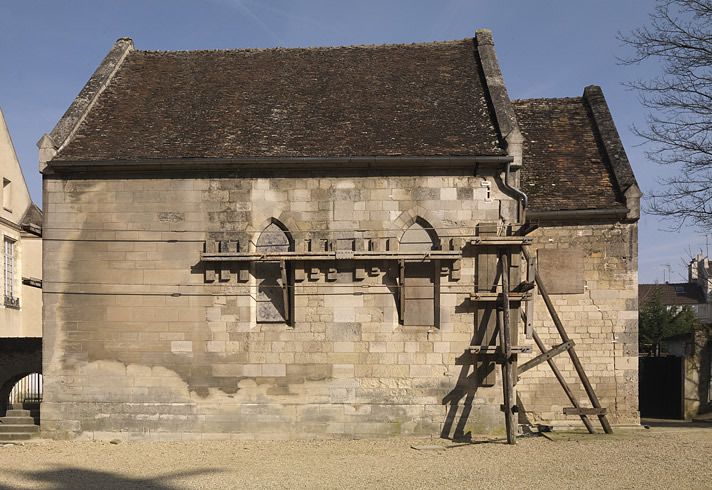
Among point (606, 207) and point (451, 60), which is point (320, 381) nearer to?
point (606, 207)

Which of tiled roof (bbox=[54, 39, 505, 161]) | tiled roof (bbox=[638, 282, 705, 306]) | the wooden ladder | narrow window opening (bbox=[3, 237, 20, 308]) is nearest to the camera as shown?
the wooden ladder

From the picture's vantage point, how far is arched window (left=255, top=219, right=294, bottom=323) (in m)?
14.9

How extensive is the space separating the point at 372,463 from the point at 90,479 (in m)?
4.25

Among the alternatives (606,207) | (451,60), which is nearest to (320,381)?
(606,207)

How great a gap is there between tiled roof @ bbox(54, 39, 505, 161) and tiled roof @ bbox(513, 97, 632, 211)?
82.5 inches

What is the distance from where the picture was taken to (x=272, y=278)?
1499 cm

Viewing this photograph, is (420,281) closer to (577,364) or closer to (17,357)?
(577,364)

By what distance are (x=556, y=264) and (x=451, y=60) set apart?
18.2ft

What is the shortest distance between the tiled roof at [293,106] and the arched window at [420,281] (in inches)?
62.7

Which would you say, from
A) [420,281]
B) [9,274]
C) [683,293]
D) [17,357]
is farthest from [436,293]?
[683,293]

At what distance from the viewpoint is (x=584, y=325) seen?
53.2ft

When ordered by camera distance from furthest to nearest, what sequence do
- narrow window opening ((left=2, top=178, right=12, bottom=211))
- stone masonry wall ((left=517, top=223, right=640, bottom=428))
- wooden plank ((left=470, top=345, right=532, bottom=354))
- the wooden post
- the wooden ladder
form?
narrow window opening ((left=2, top=178, right=12, bottom=211)), stone masonry wall ((left=517, top=223, right=640, bottom=428)), wooden plank ((left=470, top=345, right=532, bottom=354)), the wooden ladder, the wooden post

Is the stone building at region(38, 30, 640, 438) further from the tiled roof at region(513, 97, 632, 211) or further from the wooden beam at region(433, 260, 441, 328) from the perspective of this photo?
the tiled roof at region(513, 97, 632, 211)

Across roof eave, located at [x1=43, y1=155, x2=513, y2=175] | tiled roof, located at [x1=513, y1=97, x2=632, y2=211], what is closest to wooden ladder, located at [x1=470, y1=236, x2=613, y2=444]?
roof eave, located at [x1=43, y1=155, x2=513, y2=175]
